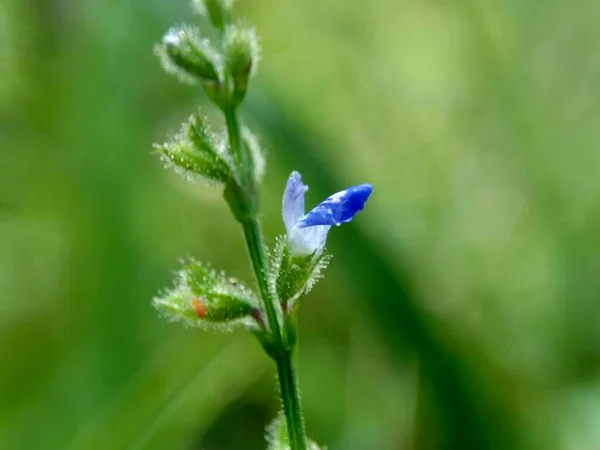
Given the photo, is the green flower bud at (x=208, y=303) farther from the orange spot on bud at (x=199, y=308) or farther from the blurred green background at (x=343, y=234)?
the blurred green background at (x=343, y=234)

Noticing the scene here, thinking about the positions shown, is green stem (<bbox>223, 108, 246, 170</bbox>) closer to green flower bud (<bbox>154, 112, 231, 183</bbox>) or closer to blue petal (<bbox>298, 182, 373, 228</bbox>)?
green flower bud (<bbox>154, 112, 231, 183</bbox>)

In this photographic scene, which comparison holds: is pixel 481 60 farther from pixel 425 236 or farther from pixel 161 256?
pixel 161 256

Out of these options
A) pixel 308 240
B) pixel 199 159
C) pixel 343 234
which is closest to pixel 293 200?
pixel 308 240

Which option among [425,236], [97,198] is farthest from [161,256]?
[425,236]

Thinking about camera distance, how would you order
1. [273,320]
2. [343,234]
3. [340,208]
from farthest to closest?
[343,234]
[273,320]
[340,208]

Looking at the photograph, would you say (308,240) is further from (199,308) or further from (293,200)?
(199,308)

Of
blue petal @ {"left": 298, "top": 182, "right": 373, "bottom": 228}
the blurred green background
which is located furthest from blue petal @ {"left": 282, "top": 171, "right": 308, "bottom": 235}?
the blurred green background
